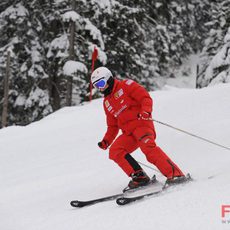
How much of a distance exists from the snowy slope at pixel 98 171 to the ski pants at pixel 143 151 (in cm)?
41

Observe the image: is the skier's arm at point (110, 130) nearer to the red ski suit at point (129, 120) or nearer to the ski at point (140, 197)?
the red ski suit at point (129, 120)

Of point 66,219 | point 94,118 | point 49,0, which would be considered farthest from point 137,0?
point 66,219

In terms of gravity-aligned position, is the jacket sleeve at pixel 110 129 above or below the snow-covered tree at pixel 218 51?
above

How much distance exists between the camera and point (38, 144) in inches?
348

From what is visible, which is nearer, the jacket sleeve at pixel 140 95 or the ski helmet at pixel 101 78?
the jacket sleeve at pixel 140 95

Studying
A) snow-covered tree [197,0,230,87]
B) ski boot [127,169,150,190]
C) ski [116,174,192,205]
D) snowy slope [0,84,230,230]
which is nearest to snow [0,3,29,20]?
snowy slope [0,84,230,230]

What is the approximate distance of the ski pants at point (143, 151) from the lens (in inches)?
197

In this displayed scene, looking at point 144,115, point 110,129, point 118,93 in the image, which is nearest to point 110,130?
point 110,129

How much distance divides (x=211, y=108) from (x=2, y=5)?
13985 millimetres

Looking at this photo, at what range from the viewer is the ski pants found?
5004 millimetres

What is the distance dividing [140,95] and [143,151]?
0.75 m

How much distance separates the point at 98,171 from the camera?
7047mm

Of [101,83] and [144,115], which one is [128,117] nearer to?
[144,115]

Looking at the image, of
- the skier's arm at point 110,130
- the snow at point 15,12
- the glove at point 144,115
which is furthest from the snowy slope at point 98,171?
the snow at point 15,12
